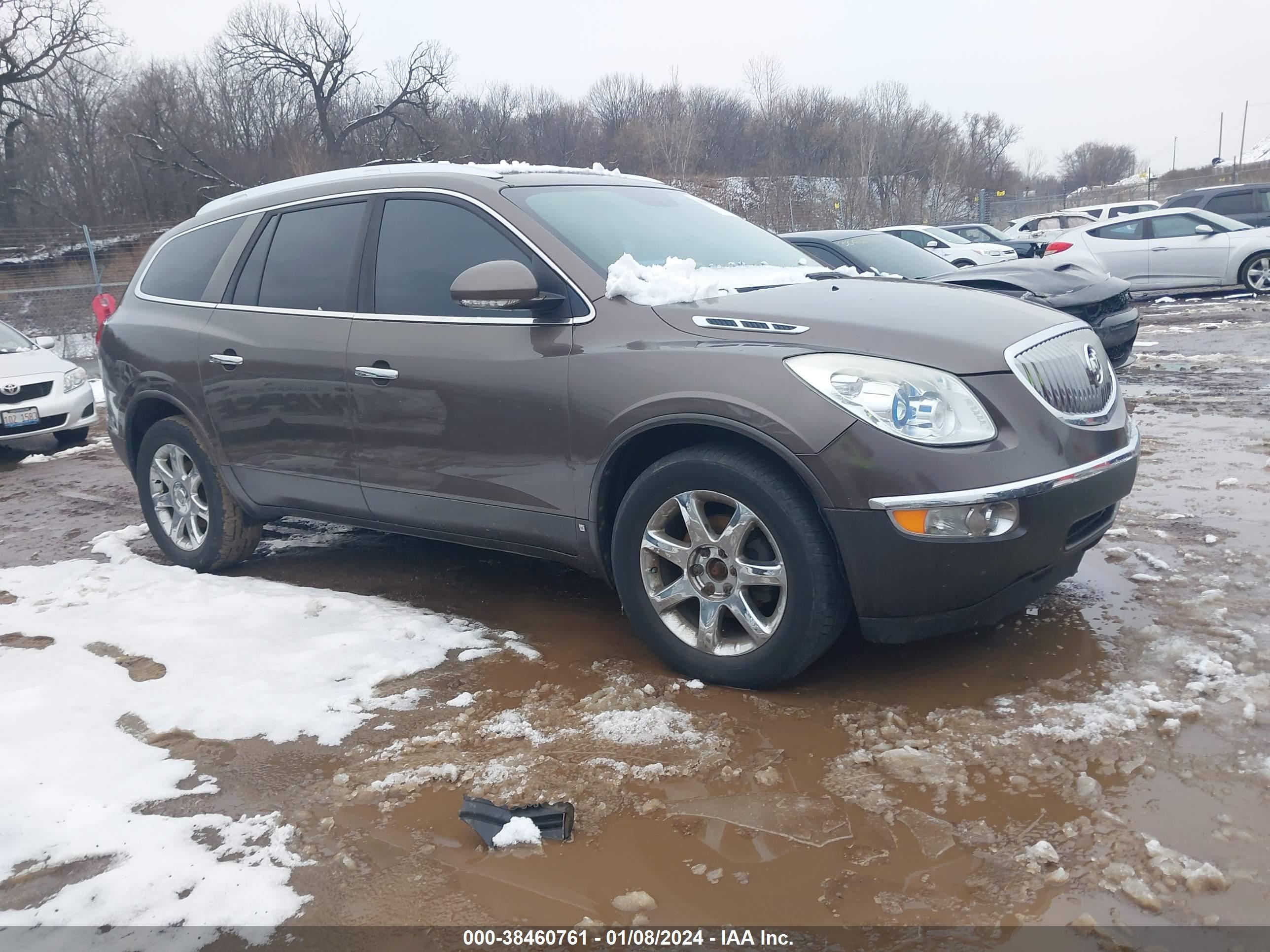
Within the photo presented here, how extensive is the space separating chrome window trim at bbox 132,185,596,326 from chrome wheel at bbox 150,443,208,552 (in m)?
0.78

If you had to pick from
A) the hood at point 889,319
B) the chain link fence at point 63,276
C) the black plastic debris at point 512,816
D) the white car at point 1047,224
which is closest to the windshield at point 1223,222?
the white car at point 1047,224

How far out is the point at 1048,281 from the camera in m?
8.13

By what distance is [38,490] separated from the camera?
764cm

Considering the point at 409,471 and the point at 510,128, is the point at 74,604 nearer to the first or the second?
the point at 409,471

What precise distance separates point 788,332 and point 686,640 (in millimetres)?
1077

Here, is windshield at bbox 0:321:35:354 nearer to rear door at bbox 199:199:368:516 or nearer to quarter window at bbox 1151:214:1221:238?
rear door at bbox 199:199:368:516

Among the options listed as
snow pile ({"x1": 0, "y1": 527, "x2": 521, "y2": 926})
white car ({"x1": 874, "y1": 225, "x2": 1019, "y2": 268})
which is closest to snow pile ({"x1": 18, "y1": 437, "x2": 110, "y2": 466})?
snow pile ({"x1": 0, "y1": 527, "x2": 521, "y2": 926})

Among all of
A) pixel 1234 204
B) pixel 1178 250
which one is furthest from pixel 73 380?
pixel 1234 204

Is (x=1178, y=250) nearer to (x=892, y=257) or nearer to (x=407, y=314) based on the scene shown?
(x=892, y=257)

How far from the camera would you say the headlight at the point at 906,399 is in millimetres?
2959

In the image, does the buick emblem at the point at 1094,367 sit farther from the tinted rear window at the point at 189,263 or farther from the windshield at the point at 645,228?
the tinted rear window at the point at 189,263

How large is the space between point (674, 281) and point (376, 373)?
129cm

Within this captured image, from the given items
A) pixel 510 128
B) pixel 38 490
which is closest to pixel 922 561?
pixel 38 490

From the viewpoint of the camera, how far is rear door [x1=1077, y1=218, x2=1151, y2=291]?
621 inches
